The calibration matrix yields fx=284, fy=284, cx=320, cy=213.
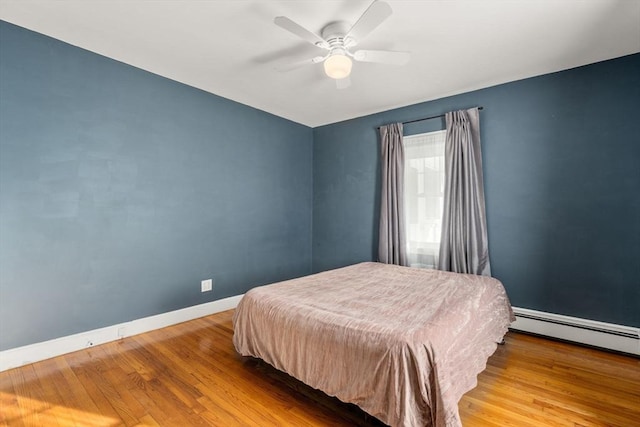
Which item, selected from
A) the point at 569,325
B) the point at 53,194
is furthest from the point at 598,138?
the point at 53,194

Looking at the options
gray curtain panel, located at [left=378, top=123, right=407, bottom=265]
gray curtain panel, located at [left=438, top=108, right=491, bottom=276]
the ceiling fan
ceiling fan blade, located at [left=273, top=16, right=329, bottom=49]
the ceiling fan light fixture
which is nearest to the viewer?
ceiling fan blade, located at [left=273, top=16, right=329, bottom=49]

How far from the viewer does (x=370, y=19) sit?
5.67 ft

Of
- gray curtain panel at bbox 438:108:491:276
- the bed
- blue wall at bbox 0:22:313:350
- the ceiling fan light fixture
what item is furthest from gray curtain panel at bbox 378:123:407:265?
the ceiling fan light fixture

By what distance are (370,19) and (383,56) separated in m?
0.44

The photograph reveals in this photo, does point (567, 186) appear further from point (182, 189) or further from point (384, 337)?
point (182, 189)

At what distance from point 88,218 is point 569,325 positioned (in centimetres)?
436

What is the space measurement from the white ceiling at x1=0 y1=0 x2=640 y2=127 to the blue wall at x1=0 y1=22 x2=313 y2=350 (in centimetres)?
31

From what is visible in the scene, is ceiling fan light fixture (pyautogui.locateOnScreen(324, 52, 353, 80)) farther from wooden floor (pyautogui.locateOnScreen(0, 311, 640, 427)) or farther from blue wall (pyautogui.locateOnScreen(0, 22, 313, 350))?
wooden floor (pyautogui.locateOnScreen(0, 311, 640, 427))

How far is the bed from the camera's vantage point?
1342 millimetres

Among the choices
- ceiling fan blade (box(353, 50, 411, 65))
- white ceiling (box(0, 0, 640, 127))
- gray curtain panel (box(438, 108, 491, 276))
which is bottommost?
gray curtain panel (box(438, 108, 491, 276))

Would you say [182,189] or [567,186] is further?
[182,189]

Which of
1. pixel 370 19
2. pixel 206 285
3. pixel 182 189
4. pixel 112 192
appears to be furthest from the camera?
pixel 206 285

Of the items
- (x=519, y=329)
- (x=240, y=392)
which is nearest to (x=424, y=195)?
(x=519, y=329)

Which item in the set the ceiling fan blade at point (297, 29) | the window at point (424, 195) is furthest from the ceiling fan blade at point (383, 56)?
the window at point (424, 195)
